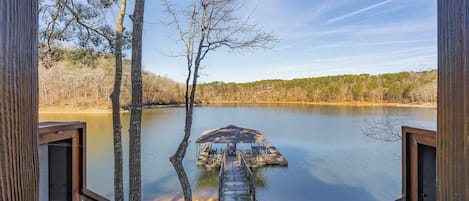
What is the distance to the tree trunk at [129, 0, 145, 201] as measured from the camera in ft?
14.4

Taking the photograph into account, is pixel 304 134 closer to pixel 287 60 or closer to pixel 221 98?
pixel 287 60

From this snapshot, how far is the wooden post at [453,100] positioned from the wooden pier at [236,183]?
6686 mm

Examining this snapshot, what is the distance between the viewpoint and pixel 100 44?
18.7ft

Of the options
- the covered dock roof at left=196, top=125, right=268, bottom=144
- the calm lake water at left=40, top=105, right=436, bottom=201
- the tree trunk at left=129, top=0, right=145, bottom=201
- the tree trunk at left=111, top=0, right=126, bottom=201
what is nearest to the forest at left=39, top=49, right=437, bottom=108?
the tree trunk at left=111, top=0, right=126, bottom=201

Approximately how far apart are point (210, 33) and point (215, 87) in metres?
19.2

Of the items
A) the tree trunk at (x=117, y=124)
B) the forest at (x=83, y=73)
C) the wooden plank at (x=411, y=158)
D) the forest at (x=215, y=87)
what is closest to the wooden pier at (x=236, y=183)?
the tree trunk at (x=117, y=124)

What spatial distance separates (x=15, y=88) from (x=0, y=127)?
0.19 ft

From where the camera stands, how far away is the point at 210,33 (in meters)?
6.50

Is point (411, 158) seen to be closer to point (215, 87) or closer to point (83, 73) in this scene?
point (83, 73)

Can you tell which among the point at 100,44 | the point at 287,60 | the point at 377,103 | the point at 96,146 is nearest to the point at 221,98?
the point at 287,60

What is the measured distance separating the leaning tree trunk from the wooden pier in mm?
6768

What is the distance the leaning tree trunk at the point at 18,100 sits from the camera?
317mm

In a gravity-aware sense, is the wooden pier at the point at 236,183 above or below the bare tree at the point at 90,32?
below

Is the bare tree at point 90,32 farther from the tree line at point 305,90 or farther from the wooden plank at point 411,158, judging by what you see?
the tree line at point 305,90
